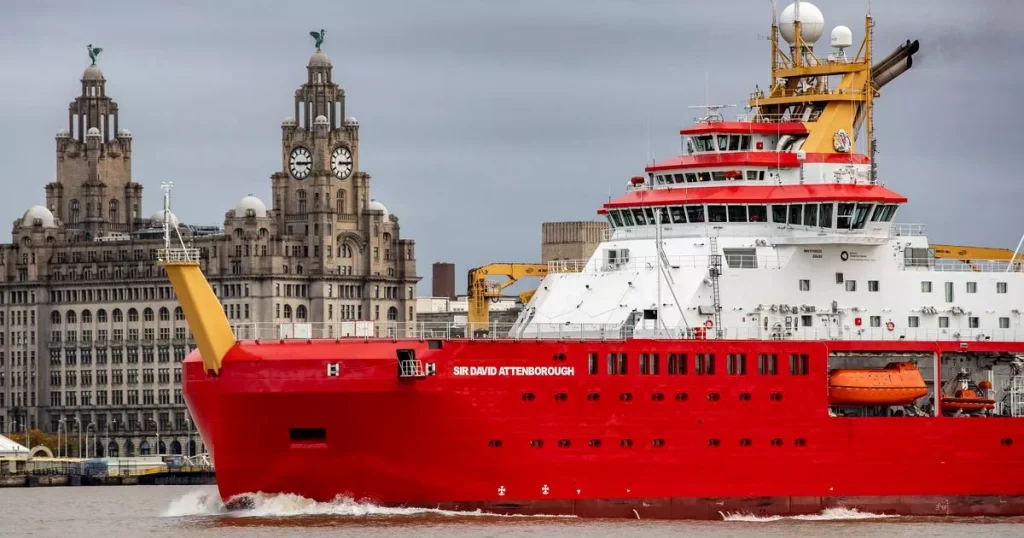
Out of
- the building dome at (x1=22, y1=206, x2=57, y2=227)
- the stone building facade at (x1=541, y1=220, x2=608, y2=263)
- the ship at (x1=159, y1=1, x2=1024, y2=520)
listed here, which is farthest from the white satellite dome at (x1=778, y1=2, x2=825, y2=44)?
the building dome at (x1=22, y1=206, x2=57, y2=227)

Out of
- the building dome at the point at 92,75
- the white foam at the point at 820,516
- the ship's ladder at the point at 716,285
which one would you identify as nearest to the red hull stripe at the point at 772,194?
the ship's ladder at the point at 716,285

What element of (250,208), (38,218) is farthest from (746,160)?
(38,218)

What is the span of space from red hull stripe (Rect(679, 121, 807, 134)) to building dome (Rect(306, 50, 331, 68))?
88.8 metres

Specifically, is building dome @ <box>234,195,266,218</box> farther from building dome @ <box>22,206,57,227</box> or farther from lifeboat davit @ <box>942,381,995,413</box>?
lifeboat davit @ <box>942,381,995,413</box>

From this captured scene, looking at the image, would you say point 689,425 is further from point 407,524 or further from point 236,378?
point 236,378

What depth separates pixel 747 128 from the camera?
213ft

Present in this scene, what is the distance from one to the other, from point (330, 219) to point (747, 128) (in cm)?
8793

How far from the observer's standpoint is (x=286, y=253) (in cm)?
14950

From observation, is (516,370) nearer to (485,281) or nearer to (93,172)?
(485,281)

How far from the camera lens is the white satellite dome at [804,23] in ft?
221

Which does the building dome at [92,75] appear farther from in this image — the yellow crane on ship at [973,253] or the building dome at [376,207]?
the yellow crane on ship at [973,253]

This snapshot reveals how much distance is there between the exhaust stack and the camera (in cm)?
6862

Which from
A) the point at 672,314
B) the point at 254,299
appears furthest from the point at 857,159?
the point at 254,299

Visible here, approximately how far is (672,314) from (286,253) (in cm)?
8997
